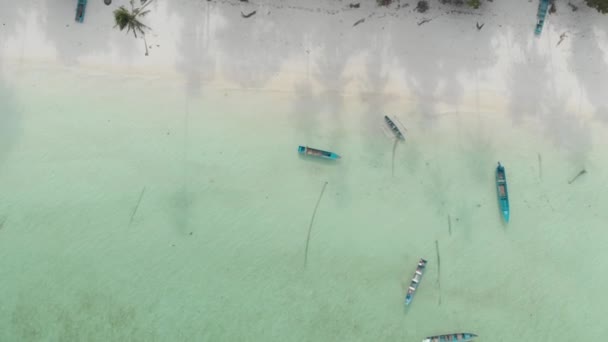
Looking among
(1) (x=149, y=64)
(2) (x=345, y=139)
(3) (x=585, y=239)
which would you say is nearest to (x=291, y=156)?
(2) (x=345, y=139)

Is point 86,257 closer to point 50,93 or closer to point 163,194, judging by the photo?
point 163,194

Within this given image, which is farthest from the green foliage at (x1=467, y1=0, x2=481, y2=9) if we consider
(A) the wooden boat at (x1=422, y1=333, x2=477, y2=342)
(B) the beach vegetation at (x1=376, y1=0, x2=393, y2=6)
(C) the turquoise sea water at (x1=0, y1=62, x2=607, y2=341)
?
(A) the wooden boat at (x1=422, y1=333, x2=477, y2=342)

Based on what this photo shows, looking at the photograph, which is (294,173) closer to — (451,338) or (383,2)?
(383,2)

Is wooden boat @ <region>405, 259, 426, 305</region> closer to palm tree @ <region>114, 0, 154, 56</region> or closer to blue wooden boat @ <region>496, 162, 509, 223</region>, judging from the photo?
blue wooden boat @ <region>496, 162, 509, 223</region>

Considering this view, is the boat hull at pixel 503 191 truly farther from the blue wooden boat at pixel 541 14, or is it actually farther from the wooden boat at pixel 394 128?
the blue wooden boat at pixel 541 14

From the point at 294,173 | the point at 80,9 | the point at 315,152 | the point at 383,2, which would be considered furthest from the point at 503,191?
the point at 80,9

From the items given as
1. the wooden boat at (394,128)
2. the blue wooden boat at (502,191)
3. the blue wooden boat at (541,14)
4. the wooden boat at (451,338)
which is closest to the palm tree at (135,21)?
the wooden boat at (394,128)
